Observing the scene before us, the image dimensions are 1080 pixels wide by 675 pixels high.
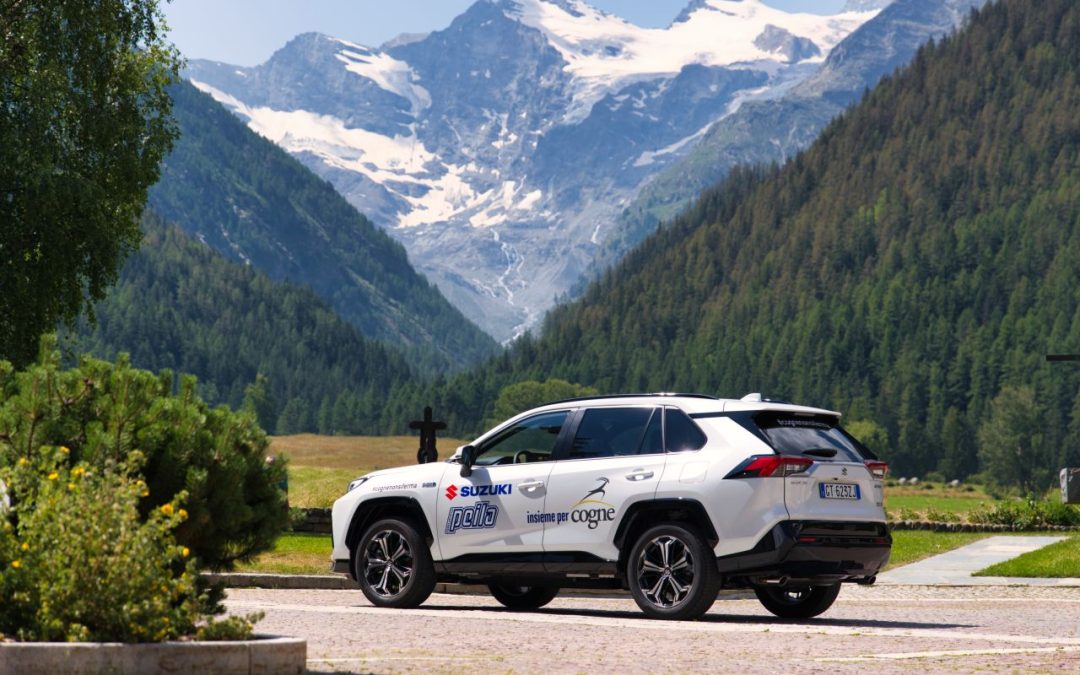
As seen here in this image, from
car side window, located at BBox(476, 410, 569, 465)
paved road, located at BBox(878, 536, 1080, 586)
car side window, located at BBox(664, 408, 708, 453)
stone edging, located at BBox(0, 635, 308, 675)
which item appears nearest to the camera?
stone edging, located at BBox(0, 635, 308, 675)

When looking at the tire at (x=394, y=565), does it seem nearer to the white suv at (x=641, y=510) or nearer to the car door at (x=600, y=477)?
the white suv at (x=641, y=510)

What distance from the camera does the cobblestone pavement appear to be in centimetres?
1062

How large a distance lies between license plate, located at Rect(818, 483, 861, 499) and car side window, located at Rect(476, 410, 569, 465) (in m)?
2.71

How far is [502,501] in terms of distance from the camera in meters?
15.4

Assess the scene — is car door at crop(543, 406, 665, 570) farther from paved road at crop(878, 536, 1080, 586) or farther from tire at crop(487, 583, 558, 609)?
paved road at crop(878, 536, 1080, 586)

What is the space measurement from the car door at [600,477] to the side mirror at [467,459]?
90 centimetres

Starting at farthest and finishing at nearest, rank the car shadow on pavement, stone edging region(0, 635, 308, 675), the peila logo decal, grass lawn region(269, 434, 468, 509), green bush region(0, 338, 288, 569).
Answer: grass lawn region(269, 434, 468, 509), the peila logo decal, the car shadow on pavement, green bush region(0, 338, 288, 569), stone edging region(0, 635, 308, 675)

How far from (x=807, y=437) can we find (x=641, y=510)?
5.50ft

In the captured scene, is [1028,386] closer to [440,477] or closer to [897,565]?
[897,565]

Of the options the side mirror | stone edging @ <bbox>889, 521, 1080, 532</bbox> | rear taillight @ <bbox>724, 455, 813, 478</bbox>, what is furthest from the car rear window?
stone edging @ <bbox>889, 521, 1080, 532</bbox>

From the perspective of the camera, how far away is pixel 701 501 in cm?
1409

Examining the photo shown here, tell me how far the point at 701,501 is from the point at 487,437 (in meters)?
2.72

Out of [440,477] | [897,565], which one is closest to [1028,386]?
[897,565]

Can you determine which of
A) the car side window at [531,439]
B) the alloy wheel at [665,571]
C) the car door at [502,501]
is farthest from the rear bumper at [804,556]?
the car side window at [531,439]
